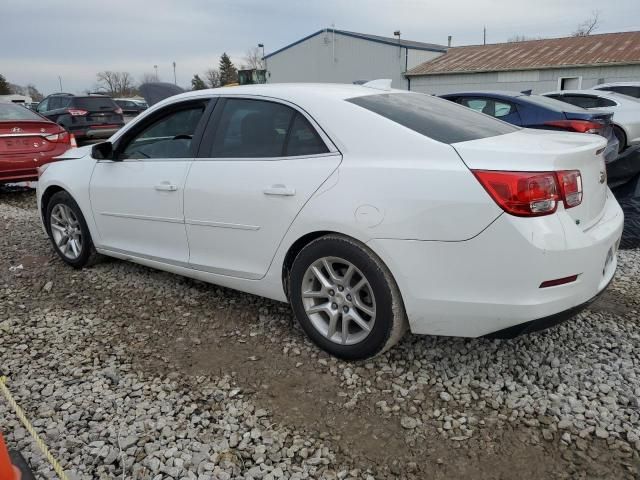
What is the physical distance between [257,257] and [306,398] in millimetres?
914

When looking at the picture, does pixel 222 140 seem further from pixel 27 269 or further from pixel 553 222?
pixel 27 269

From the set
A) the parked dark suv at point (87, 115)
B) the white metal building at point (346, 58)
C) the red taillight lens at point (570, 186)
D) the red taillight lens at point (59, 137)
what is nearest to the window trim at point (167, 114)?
the red taillight lens at point (570, 186)

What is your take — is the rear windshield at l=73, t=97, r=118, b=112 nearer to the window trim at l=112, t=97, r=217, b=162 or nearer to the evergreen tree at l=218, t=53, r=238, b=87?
the window trim at l=112, t=97, r=217, b=162

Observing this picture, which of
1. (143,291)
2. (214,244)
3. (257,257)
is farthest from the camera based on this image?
(143,291)

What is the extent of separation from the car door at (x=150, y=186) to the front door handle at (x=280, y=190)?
77 cm

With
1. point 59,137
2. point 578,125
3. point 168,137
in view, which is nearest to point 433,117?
point 168,137

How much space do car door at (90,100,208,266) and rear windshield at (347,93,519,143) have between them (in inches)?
50.4

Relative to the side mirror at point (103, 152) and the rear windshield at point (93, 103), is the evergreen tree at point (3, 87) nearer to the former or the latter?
the rear windshield at point (93, 103)

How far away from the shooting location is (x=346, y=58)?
28969 millimetres

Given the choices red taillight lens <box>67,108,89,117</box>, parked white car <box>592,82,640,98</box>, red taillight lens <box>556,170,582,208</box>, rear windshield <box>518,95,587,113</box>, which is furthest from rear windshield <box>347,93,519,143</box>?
red taillight lens <box>67,108,89,117</box>

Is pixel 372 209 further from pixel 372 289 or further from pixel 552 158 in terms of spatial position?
pixel 552 158

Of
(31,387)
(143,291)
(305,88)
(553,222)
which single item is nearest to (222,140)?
(305,88)

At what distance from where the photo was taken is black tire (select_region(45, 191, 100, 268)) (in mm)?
4309

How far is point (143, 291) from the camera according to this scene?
158 inches
